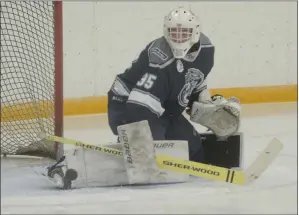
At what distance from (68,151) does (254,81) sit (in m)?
1.58

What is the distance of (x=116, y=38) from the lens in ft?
9.38

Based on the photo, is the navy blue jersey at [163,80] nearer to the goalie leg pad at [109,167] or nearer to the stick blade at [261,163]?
the goalie leg pad at [109,167]

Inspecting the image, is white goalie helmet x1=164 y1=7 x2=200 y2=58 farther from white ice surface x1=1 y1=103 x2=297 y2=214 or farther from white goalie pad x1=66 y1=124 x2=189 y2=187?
white ice surface x1=1 y1=103 x2=297 y2=214

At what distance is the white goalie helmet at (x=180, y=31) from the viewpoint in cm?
165

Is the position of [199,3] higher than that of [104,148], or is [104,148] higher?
[199,3]

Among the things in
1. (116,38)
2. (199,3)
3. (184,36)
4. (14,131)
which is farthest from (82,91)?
(184,36)

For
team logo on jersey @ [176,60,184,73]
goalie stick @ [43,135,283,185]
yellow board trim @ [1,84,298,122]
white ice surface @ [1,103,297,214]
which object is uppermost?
team logo on jersey @ [176,60,184,73]

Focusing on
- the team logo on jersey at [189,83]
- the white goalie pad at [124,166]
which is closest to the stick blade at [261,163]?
the white goalie pad at [124,166]

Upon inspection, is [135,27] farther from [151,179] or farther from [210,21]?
[151,179]

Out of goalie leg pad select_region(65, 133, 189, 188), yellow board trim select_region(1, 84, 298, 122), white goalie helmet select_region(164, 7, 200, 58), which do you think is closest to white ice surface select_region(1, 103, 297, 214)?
goalie leg pad select_region(65, 133, 189, 188)

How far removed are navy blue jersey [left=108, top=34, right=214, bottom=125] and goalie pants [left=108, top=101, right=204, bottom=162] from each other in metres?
0.03

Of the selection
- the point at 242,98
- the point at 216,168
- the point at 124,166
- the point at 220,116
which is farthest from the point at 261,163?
the point at 242,98

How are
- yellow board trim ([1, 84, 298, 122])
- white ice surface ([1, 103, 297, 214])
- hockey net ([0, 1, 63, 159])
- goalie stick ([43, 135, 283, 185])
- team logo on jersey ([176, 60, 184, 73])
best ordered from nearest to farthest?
white ice surface ([1, 103, 297, 214])
goalie stick ([43, 135, 283, 185])
team logo on jersey ([176, 60, 184, 73])
hockey net ([0, 1, 63, 159])
yellow board trim ([1, 84, 298, 122])

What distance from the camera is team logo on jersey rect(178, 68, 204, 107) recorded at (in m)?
1.72
